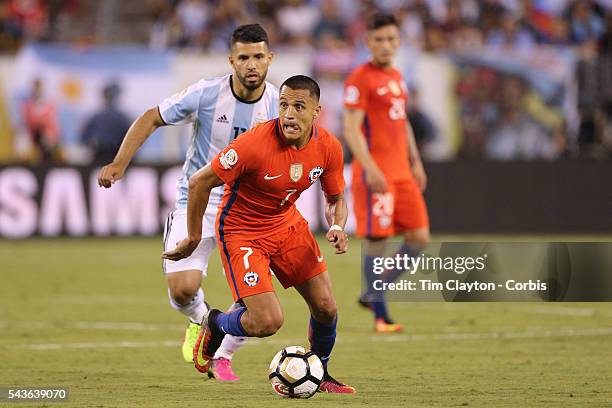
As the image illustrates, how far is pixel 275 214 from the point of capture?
766cm

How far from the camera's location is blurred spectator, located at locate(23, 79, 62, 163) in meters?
20.5

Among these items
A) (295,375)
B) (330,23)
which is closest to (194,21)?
(330,23)

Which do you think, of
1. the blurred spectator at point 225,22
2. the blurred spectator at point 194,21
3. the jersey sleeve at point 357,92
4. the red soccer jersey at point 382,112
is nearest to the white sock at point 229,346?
the red soccer jersey at point 382,112

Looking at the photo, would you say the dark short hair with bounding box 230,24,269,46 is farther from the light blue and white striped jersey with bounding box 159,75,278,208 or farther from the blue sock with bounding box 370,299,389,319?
the blue sock with bounding box 370,299,389,319

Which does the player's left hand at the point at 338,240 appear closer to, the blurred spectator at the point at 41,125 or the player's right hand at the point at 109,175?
the player's right hand at the point at 109,175

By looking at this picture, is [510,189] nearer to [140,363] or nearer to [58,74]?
[58,74]

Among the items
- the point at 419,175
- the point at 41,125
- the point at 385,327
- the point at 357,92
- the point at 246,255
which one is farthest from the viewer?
the point at 41,125

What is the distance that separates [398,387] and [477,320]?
4.24m

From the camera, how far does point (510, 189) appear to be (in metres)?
20.1

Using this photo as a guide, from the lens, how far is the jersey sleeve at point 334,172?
748cm

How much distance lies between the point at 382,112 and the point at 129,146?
139 inches

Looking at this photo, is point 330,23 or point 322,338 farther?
point 330,23

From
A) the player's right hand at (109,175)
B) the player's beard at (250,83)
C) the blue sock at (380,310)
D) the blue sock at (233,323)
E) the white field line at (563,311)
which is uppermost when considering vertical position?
the player's beard at (250,83)

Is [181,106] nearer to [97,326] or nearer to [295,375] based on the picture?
[295,375]
